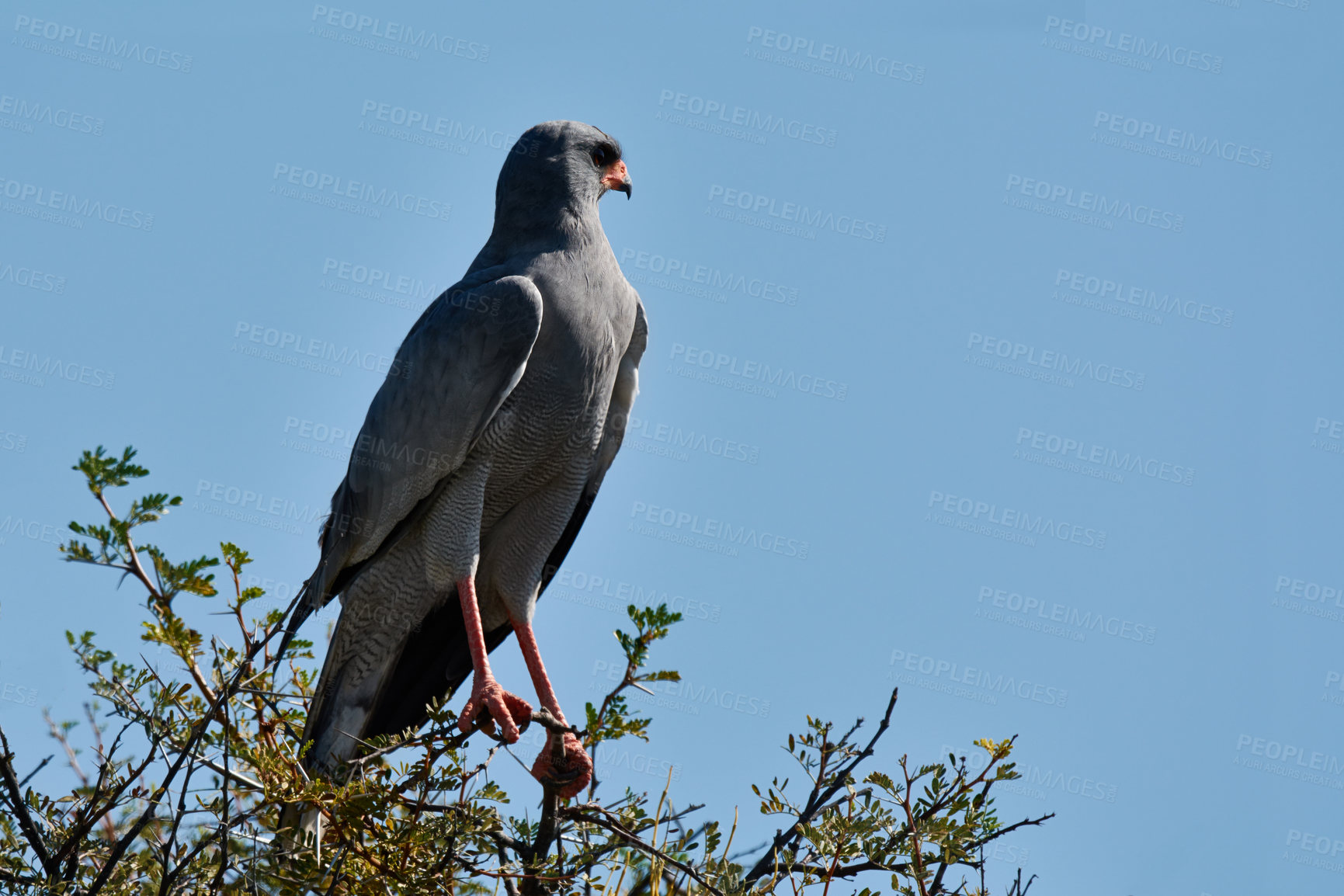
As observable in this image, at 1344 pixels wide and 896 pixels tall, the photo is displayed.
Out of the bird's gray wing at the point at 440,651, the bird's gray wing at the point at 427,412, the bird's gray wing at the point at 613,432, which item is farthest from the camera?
the bird's gray wing at the point at 613,432

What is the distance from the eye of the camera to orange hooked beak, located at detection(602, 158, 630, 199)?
5.52 metres

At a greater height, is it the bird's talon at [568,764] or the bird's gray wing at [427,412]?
the bird's gray wing at [427,412]

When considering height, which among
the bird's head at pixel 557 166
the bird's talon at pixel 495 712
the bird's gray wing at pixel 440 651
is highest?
the bird's head at pixel 557 166

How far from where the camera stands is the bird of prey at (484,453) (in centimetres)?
485

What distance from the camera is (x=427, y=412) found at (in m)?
4.93

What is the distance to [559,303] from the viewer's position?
488 cm

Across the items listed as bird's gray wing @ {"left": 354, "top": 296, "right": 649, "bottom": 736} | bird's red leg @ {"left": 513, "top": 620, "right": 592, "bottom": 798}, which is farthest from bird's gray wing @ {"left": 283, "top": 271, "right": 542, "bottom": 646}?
bird's red leg @ {"left": 513, "top": 620, "right": 592, "bottom": 798}

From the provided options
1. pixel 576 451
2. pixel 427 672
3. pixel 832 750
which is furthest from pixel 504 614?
pixel 832 750

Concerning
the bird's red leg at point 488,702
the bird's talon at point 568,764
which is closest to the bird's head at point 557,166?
the bird's red leg at point 488,702

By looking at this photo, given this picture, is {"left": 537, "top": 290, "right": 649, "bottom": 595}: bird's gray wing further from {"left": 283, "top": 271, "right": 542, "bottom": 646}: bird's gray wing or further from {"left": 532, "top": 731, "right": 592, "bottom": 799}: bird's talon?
{"left": 532, "top": 731, "right": 592, "bottom": 799}: bird's talon

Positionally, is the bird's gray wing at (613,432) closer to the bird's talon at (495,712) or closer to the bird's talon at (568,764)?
the bird's talon at (495,712)

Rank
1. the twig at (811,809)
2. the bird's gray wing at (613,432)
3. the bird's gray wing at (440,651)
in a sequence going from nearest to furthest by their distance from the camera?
the twig at (811,809)
the bird's gray wing at (440,651)
the bird's gray wing at (613,432)

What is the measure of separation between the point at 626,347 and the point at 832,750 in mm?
2356

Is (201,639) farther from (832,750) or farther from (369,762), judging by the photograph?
(832,750)
